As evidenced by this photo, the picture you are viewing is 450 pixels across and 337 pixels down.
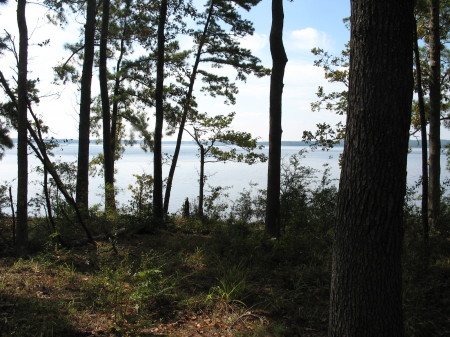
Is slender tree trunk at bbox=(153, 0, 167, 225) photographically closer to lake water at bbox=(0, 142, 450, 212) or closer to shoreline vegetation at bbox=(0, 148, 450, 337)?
shoreline vegetation at bbox=(0, 148, 450, 337)

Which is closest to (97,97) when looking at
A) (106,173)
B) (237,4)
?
(106,173)

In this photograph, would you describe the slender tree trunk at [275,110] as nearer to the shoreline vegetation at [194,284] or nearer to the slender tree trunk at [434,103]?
the shoreline vegetation at [194,284]

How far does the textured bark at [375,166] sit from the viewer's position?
8.40 ft

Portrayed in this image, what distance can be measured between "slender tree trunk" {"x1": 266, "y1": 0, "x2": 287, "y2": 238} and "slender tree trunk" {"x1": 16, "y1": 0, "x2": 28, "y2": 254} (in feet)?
16.6

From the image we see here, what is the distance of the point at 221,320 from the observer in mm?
3873

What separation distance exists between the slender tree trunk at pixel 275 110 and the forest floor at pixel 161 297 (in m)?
1.97

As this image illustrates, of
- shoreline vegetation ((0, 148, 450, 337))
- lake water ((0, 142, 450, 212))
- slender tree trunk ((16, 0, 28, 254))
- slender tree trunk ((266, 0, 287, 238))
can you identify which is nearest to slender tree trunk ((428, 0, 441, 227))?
lake water ((0, 142, 450, 212))

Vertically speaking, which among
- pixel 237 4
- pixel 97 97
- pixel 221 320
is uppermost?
pixel 237 4

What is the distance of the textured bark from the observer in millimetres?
2561

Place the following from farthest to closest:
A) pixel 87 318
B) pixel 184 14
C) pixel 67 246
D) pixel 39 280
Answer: pixel 184 14, pixel 67 246, pixel 39 280, pixel 87 318

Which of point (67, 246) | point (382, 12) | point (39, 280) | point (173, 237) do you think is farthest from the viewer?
point (173, 237)

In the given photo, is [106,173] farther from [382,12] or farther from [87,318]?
[382,12]

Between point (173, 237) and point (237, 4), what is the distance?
29.4 feet

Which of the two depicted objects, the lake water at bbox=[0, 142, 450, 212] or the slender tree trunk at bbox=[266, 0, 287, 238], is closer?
the slender tree trunk at bbox=[266, 0, 287, 238]
